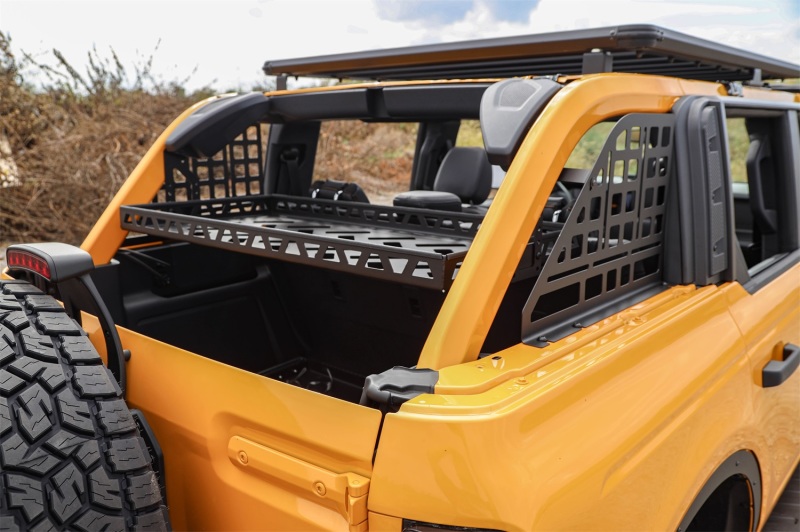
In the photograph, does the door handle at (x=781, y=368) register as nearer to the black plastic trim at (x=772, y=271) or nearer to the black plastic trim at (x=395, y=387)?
the black plastic trim at (x=772, y=271)

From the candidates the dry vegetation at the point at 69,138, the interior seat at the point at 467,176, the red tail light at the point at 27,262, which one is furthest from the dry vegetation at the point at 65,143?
the red tail light at the point at 27,262

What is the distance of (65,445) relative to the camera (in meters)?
1.27

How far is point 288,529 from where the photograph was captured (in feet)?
4.50

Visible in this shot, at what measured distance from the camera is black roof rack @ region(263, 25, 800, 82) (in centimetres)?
203

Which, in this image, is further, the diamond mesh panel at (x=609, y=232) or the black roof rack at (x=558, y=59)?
the black roof rack at (x=558, y=59)

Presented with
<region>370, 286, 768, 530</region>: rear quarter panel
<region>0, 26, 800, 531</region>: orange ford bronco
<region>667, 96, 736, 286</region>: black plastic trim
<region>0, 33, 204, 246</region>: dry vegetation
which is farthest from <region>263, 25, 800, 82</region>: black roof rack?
<region>0, 33, 204, 246</region>: dry vegetation

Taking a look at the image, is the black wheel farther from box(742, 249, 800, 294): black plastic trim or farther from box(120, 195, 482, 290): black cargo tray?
box(742, 249, 800, 294): black plastic trim

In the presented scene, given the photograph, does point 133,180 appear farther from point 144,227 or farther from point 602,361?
point 602,361

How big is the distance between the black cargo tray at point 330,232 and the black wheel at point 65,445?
1.97 ft

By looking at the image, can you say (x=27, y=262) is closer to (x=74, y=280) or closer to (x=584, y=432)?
(x=74, y=280)

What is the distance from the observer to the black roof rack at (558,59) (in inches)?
79.7

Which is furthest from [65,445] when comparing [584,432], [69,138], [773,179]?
[69,138]

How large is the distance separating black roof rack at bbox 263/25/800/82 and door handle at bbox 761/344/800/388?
108 cm

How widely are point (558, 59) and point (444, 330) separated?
4.93 ft
